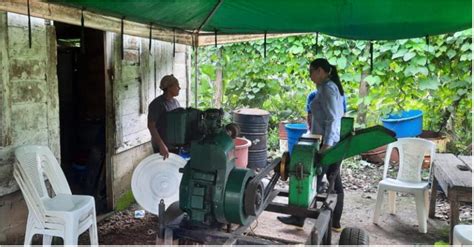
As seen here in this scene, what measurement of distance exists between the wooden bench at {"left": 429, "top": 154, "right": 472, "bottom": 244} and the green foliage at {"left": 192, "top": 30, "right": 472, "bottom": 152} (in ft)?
3.81

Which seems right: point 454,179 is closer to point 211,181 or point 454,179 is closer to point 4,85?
point 211,181

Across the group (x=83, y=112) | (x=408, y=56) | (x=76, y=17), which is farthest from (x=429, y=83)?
(x=83, y=112)

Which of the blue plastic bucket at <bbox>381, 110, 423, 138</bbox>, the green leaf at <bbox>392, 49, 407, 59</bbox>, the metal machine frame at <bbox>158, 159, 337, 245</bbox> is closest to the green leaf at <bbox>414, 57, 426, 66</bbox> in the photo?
the green leaf at <bbox>392, 49, 407, 59</bbox>

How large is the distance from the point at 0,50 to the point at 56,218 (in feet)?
3.92

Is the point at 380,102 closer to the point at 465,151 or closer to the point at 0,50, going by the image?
the point at 465,151

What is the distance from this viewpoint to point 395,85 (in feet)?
17.3

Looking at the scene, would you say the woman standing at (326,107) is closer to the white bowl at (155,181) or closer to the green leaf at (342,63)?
the white bowl at (155,181)

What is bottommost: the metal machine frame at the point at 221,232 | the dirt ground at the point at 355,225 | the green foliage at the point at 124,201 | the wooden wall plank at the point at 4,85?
the dirt ground at the point at 355,225

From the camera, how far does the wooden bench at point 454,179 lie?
3.13 metres

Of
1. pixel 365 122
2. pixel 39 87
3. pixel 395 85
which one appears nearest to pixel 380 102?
pixel 395 85

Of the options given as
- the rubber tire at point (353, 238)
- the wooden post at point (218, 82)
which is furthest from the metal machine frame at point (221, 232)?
the wooden post at point (218, 82)

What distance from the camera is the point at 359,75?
20.7ft

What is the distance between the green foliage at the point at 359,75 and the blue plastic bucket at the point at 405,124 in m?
0.14

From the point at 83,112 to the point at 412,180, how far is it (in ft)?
12.2
